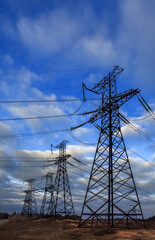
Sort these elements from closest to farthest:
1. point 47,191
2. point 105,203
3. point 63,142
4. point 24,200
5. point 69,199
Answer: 1. point 105,203
2. point 69,199
3. point 63,142
4. point 47,191
5. point 24,200

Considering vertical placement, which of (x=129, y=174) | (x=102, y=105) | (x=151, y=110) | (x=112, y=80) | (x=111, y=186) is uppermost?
(x=112, y=80)

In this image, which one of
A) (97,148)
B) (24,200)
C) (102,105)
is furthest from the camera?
(24,200)

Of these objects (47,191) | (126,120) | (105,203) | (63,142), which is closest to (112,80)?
(126,120)

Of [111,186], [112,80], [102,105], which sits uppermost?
[112,80]

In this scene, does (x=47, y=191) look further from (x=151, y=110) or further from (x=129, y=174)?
(x=151, y=110)

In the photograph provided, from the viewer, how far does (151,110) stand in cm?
1830

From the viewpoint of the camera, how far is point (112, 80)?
22812 mm

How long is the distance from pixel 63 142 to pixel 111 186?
72.1 ft

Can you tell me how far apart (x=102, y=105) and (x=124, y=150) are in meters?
5.97

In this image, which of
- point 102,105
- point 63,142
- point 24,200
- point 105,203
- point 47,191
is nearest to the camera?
point 105,203

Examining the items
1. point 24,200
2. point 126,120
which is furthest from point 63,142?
point 24,200

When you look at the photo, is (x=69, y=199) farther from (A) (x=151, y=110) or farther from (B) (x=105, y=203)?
(A) (x=151, y=110)

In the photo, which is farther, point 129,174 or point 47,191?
point 47,191

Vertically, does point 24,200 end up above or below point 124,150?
below
